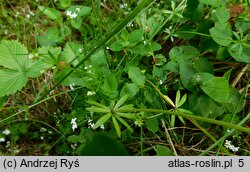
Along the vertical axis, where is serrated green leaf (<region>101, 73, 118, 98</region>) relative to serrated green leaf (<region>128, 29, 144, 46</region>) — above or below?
below

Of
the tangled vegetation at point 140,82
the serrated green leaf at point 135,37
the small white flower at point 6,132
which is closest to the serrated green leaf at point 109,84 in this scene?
the tangled vegetation at point 140,82

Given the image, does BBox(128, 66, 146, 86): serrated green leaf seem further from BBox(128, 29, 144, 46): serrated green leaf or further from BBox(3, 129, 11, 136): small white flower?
BBox(3, 129, 11, 136): small white flower

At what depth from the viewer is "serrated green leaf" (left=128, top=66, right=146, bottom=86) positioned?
135 cm

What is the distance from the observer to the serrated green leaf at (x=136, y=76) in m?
1.35

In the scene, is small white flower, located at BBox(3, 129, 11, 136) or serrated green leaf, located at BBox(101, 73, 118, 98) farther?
small white flower, located at BBox(3, 129, 11, 136)

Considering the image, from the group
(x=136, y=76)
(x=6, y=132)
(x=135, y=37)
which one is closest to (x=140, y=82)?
(x=136, y=76)

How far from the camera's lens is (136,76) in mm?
1354

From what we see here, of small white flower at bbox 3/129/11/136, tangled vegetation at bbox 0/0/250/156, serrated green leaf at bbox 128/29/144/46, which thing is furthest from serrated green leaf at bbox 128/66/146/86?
small white flower at bbox 3/129/11/136

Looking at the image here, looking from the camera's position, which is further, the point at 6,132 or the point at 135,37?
the point at 6,132

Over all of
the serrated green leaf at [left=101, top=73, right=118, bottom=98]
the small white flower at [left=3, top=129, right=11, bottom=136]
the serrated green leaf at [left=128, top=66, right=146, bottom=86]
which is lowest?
the small white flower at [left=3, top=129, right=11, bottom=136]

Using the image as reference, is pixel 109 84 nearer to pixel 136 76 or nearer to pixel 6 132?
pixel 136 76

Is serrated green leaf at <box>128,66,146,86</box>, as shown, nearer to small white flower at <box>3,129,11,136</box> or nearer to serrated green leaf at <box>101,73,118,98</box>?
serrated green leaf at <box>101,73,118,98</box>
